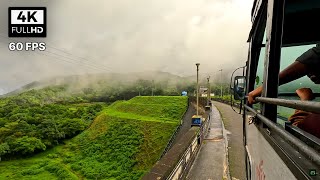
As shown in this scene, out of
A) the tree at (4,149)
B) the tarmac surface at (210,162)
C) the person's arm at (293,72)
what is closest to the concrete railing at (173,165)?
the tarmac surface at (210,162)

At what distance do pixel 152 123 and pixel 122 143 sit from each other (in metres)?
5.84

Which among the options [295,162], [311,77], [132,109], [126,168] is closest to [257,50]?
[311,77]

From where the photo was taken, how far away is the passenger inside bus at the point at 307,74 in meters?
1.28

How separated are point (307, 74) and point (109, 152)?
36247mm

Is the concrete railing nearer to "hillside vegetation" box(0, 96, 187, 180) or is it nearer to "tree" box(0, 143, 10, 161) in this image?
"hillside vegetation" box(0, 96, 187, 180)

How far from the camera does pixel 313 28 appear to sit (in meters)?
2.79

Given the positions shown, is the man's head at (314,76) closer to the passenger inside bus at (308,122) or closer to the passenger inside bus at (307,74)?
the passenger inside bus at (307,74)

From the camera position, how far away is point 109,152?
35656 mm

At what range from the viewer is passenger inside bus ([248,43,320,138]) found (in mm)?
1281

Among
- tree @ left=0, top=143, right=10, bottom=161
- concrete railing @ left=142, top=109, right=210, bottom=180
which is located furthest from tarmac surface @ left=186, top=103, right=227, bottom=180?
tree @ left=0, top=143, right=10, bottom=161

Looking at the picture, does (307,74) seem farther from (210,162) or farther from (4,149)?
(4,149)

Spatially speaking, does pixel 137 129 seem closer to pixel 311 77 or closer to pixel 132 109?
pixel 132 109

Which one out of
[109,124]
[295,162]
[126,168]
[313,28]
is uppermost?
[313,28]

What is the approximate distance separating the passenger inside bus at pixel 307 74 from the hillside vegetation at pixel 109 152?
26622 millimetres
